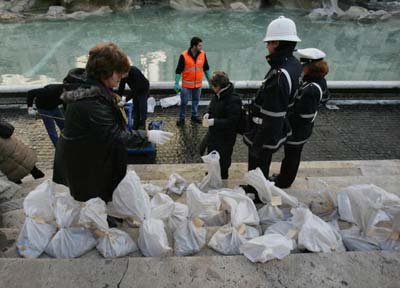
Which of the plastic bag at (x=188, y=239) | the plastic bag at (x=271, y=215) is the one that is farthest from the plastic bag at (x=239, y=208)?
the plastic bag at (x=188, y=239)

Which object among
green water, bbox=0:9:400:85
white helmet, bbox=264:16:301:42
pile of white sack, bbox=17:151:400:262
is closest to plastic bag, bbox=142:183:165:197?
pile of white sack, bbox=17:151:400:262

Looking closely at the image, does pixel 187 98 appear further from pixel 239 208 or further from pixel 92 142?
pixel 92 142

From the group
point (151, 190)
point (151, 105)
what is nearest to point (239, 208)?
point (151, 190)

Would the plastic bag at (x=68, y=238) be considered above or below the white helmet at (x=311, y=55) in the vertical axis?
below

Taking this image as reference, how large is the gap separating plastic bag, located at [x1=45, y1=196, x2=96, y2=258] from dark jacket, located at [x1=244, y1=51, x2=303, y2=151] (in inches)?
67.0

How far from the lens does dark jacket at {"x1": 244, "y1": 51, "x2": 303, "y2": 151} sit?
2617 mm

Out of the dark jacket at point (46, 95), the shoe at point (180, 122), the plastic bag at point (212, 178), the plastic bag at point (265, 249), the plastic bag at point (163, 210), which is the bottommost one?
the shoe at point (180, 122)

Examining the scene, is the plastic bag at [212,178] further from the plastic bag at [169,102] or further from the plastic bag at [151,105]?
the plastic bag at [169,102]

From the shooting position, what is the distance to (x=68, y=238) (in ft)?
7.00

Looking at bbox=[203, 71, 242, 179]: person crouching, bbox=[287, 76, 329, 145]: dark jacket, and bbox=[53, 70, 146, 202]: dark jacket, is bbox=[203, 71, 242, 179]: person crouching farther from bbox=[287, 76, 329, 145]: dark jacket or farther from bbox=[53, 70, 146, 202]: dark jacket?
bbox=[53, 70, 146, 202]: dark jacket

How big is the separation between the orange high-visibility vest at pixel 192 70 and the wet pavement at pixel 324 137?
78cm

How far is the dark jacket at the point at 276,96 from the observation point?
262 centimetres

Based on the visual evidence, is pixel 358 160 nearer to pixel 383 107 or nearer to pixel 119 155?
pixel 383 107

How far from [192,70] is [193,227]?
3725 mm
